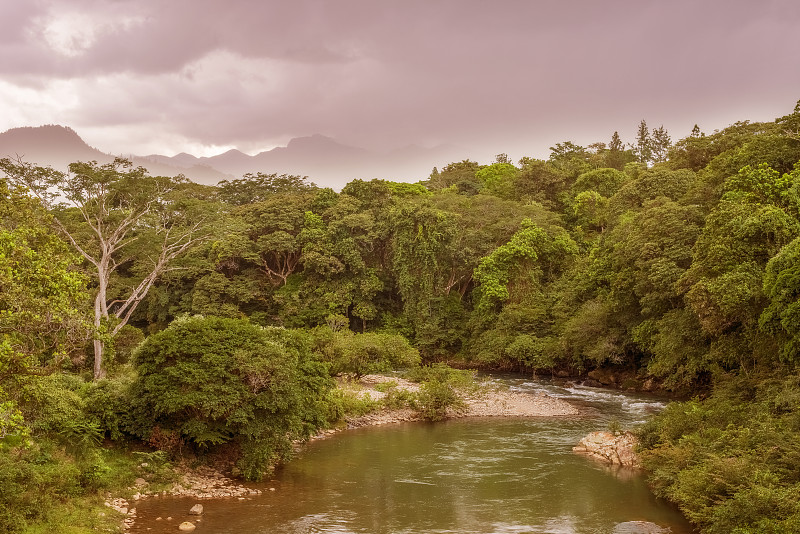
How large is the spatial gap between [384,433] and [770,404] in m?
14.0

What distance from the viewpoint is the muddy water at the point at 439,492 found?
53.4 ft

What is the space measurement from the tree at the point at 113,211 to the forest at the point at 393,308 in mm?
151

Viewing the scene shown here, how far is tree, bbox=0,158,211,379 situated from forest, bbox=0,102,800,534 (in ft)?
0.49

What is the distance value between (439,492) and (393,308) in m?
35.2

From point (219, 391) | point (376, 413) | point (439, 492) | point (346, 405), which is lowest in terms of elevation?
point (439, 492)

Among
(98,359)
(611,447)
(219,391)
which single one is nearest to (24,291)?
(219,391)

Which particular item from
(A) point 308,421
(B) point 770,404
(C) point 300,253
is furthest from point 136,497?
(C) point 300,253

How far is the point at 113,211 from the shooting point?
1289 inches

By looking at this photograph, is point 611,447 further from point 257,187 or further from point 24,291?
point 257,187

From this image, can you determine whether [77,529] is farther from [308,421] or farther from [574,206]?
[574,206]

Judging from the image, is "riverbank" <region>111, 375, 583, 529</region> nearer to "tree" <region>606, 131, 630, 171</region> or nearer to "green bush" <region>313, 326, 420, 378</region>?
"green bush" <region>313, 326, 420, 378</region>

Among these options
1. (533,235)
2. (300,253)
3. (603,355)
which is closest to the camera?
(603,355)

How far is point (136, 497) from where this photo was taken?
1745 cm

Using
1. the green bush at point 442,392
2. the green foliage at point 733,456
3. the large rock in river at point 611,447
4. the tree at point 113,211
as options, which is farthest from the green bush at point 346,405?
the green foliage at point 733,456
